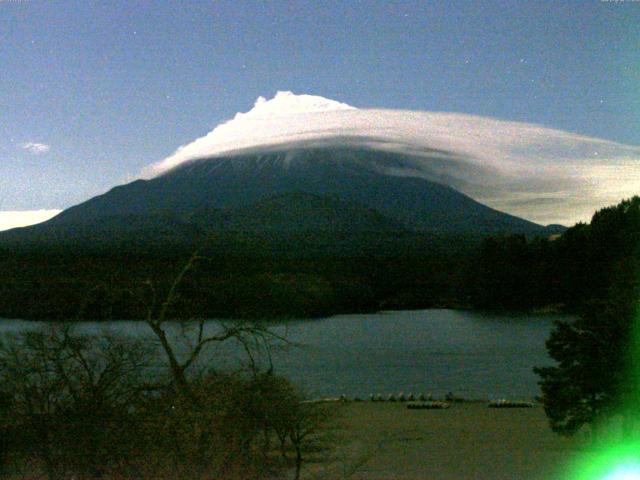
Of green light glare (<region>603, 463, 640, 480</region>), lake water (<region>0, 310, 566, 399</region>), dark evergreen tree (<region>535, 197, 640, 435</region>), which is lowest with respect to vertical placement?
lake water (<region>0, 310, 566, 399</region>)

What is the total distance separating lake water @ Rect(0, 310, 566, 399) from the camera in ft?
76.0

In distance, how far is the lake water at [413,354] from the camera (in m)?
23.2

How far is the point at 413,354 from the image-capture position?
3134 centimetres

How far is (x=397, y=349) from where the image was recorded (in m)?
32.5

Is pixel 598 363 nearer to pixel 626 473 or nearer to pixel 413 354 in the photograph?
pixel 626 473

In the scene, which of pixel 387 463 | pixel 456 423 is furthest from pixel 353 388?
pixel 387 463

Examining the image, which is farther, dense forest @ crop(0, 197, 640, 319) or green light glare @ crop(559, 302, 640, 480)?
dense forest @ crop(0, 197, 640, 319)

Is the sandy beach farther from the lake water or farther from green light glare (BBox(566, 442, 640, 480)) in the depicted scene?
the lake water

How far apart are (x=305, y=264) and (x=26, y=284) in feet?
70.0

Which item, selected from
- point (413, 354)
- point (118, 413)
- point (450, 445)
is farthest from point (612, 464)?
point (413, 354)

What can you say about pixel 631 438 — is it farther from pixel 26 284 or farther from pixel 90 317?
pixel 26 284

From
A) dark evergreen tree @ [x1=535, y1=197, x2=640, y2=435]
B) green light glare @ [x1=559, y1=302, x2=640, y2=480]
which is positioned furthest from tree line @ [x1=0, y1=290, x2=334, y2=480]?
dark evergreen tree @ [x1=535, y1=197, x2=640, y2=435]

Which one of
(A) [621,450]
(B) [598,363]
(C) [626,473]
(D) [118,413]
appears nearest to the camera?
(D) [118,413]

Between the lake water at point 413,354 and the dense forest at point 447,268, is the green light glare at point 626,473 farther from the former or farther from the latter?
the dense forest at point 447,268
